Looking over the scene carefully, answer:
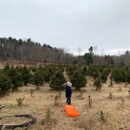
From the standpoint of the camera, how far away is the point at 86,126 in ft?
17.1

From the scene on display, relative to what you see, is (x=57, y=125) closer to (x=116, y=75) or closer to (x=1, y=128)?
(x=1, y=128)

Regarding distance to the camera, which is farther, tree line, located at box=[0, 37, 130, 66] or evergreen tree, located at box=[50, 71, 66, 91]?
tree line, located at box=[0, 37, 130, 66]

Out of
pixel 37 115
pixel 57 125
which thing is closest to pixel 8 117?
pixel 37 115

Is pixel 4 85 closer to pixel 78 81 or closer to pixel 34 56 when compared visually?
pixel 78 81

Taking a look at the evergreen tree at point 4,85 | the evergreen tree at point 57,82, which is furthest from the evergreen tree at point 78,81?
the evergreen tree at point 4,85

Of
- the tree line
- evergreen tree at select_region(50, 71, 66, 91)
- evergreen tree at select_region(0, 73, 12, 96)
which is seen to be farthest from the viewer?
the tree line

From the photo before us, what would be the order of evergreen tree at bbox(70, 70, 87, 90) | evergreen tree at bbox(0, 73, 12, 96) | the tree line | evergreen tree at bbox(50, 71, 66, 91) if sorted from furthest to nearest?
the tree line → evergreen tree at bbox(50, 71, 66, 91) → evergreen tree at bbox(70, 70, 87, 90) → evergreen tree at bbox(0, 73, 12, 96)

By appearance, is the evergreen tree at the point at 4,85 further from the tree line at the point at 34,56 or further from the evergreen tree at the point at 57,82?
the tree line at the point at 34,56

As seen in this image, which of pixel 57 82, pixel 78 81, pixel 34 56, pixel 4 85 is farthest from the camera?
pixel 34 56

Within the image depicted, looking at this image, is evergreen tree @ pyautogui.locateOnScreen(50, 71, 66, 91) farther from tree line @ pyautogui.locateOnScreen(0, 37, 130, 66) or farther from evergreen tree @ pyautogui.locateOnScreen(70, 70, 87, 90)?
tree line @ pyautogui.locateOnScreen(0, 37, 130, 66)

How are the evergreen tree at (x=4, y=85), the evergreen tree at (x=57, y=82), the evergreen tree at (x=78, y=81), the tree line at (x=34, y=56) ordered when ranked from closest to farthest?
the evergreen tree at (x=4, y=85) → the evergreen tree at (x=78, y=81) → the evergreen tree at (x=57, y=82) → the tree line at (x=34, y=56)

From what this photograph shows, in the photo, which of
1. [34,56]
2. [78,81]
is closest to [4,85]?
[78,81]

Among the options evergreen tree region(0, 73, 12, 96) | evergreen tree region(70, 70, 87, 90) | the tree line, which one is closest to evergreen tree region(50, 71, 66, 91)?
evergreen tree region(70, 70, 87, 90)

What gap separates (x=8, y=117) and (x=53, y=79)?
19.8 feet
